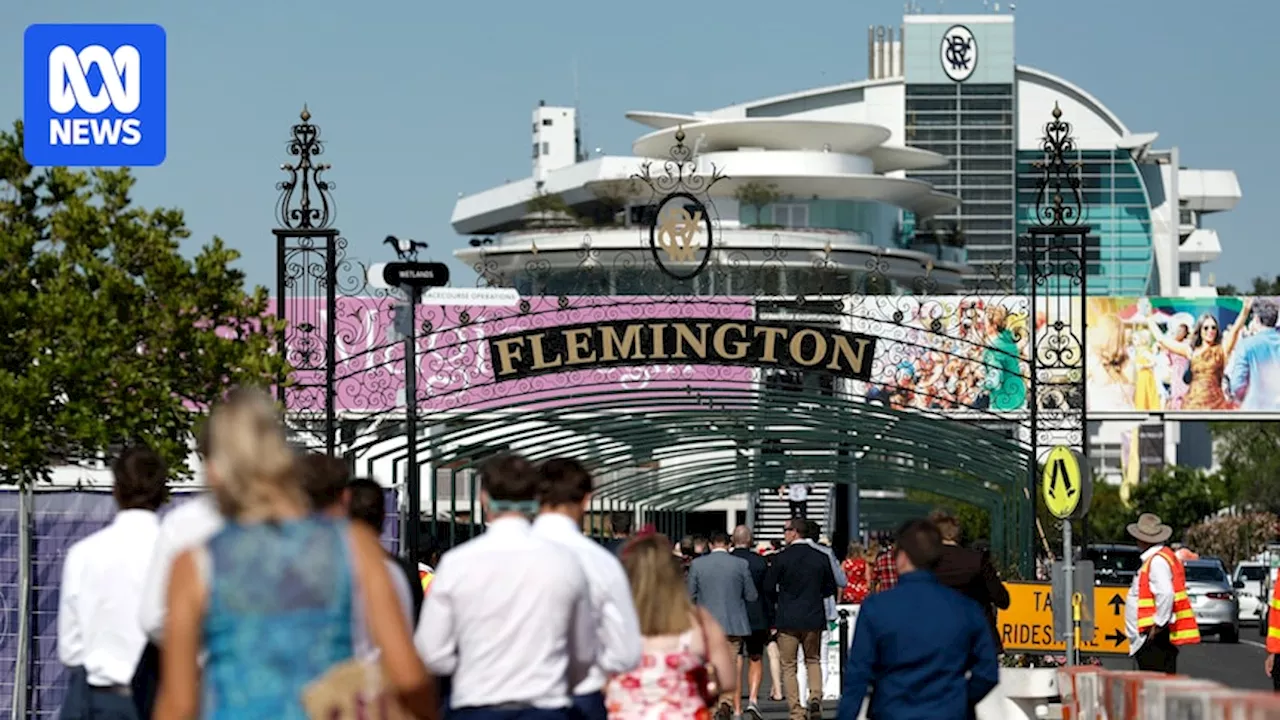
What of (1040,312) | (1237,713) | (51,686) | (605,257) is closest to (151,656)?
(1237,713)

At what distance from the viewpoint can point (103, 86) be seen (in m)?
15.9

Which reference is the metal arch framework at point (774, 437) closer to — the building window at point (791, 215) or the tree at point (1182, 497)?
the building window at point (791, 215)

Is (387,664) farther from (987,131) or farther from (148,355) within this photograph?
(987,131)

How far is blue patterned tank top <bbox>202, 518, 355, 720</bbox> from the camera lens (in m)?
5.26

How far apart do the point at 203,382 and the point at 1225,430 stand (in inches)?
4082

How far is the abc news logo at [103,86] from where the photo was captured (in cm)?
1575

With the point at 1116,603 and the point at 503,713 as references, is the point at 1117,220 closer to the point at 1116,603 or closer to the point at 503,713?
the point at 1116,603

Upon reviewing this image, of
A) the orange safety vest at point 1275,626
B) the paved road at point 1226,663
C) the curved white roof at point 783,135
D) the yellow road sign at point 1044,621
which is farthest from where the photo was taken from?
the curved white roof at point 783,135

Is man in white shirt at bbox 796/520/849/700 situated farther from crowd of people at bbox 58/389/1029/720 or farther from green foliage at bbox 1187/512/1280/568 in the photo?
green foliage at bbox 1187/512/1280/568

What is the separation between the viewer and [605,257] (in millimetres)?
84062

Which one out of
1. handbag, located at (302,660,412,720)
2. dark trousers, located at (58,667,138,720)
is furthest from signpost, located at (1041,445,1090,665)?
handbag, located at (302,660,412,720)

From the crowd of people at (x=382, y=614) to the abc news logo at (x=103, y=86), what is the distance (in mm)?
6107

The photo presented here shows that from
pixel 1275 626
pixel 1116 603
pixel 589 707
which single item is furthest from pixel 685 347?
pixel 589 707

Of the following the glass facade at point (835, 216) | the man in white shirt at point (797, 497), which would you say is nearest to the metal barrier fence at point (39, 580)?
the man in white shirt at point (797, 497)
